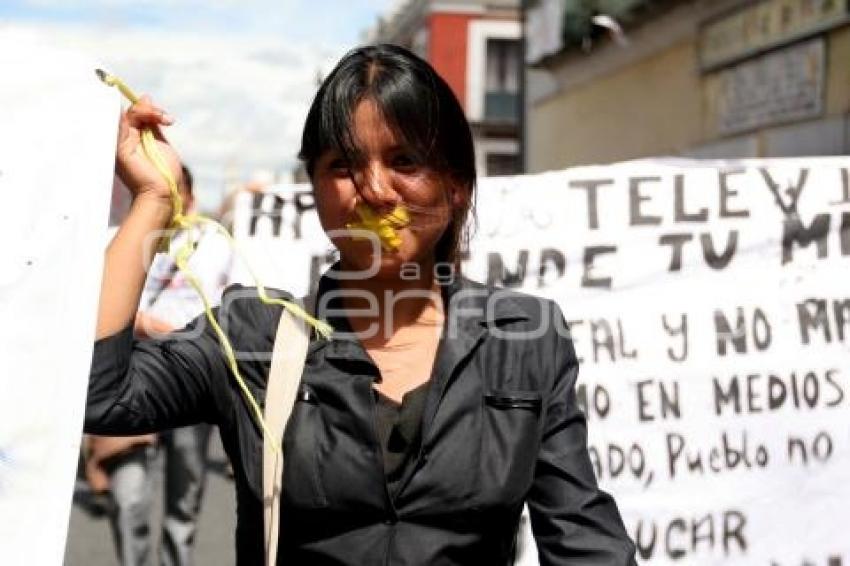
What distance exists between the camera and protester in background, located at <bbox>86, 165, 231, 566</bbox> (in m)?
4.86

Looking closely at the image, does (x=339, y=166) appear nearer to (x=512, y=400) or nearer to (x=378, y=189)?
(x=378, y=189)

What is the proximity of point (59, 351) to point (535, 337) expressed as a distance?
617 millimetres

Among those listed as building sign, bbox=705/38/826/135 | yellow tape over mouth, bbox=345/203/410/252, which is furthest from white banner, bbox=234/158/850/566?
building sign, bbox=705/38/826/135

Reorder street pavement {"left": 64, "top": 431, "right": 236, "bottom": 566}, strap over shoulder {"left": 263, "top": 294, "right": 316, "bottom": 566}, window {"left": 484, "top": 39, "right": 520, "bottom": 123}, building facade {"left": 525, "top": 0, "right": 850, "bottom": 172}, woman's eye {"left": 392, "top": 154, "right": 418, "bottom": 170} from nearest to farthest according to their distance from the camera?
strap over shoulder {"left": 263, "top": 294, "right": 316, "bottom": 566}, woman's eye {"left": 392, "top": 154, "right": 418, "bottom": 170}, street pavement {"left": 64, "top": 431, "right": 236, "bottom": 566}, building facade {"left": 525, "top": 0, "right": 850, "bottom": 172}, window {"left": 484, "top": 39, "right": 520, "bottom": 123}

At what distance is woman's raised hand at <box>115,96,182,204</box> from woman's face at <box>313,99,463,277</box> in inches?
7.7

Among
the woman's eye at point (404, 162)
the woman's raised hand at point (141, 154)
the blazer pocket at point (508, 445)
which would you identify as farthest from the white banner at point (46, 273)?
the blazer pocket at point (508, 445)

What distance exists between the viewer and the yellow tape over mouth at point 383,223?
1.84 m

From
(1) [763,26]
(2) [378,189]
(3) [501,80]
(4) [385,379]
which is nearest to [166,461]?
(4) [385,379]

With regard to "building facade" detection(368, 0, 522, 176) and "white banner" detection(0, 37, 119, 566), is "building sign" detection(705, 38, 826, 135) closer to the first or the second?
"white banner" detection(0, 37, 119, 566)

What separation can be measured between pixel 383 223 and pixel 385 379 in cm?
21

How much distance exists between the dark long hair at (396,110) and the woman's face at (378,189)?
0.01 metres

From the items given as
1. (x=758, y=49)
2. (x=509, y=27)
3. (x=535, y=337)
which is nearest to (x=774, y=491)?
(x=535, y=337)

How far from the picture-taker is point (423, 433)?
181cm

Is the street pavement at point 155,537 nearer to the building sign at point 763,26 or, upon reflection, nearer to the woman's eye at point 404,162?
the woman's eye at point 404,162
